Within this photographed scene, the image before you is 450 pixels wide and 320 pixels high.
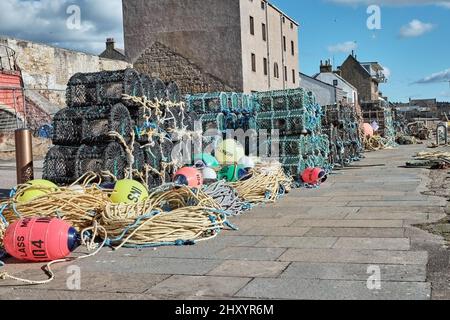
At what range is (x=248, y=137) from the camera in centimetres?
1287

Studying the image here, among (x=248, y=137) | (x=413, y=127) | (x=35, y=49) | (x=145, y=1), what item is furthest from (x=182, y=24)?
Result: (x=248, y=137)

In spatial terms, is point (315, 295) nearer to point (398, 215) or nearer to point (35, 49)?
point (398, 215)

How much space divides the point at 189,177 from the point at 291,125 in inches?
169

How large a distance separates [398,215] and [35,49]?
19775 mm

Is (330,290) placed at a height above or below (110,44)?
below

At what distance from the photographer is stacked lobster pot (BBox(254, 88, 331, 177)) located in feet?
40.1

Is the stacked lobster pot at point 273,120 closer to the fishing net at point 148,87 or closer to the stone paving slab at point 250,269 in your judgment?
the fishing net at point 148,87

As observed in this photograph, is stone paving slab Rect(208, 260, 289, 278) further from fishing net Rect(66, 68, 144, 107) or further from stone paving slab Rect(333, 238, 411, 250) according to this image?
fishing net Rect(66, 68, 144, 107)

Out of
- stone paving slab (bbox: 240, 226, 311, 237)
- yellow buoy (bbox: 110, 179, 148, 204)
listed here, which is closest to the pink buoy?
stone paving slab (bbox: 240, 226, 311, 237)

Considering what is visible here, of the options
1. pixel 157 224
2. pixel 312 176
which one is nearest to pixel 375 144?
pixel 312 176

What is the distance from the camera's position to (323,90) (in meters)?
52.0

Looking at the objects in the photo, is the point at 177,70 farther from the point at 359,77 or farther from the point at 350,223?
the point at 359,77

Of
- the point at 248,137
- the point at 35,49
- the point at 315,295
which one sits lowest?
the point at 315,295

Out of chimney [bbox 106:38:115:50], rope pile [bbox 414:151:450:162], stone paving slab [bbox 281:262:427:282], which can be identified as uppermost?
chimney [bbox 106:38:115:50]
